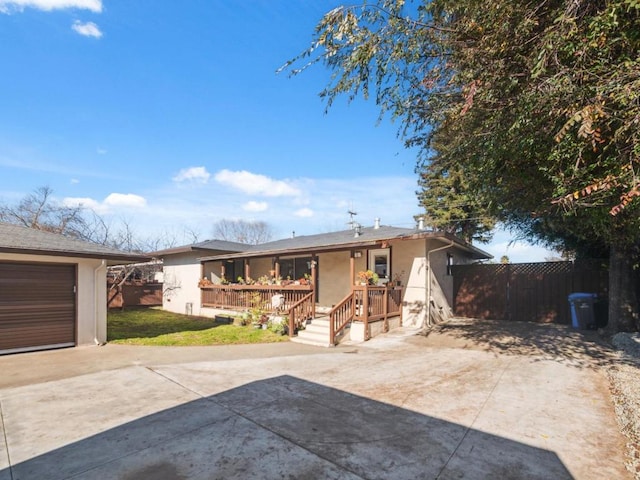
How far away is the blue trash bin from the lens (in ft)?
32.5

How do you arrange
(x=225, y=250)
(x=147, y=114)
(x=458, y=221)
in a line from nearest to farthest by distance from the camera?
1. (x=147, y=114)
2. (x=225, y=250)
3. (x=458, y=221)

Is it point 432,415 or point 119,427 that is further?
point 432,415

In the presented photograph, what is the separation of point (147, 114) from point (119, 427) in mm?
11118

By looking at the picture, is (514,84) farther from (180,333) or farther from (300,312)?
(180,333)

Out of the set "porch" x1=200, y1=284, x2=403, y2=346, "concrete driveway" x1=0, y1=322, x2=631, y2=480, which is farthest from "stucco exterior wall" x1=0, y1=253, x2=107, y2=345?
"porch" x1=200, y1=284, x2=403, y2=346

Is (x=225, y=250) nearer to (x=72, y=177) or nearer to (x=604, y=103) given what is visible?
(x=72, y=177)

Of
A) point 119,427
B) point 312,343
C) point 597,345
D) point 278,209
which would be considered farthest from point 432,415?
point 278,209

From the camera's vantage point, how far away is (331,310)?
8.89 meters

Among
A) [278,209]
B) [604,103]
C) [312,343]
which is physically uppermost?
[278,209]

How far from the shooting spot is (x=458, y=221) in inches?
847

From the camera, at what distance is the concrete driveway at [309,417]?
2.88 metres

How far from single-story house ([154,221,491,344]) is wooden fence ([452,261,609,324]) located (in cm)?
73

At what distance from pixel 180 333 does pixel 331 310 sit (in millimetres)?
4887

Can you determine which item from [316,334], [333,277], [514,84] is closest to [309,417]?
[514,84]
